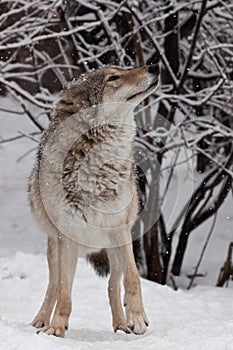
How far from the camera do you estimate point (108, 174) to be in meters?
5.11

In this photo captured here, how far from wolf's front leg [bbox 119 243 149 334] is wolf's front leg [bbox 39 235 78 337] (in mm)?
369

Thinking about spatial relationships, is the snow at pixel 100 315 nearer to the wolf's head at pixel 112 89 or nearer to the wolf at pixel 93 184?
the wolf at pixel 93 184

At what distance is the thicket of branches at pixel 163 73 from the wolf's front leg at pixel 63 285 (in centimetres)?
364

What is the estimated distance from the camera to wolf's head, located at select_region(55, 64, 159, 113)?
5.23 m

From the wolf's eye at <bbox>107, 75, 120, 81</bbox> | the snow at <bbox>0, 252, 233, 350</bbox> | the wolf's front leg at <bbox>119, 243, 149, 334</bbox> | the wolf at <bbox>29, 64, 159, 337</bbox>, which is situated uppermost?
the wolf's eye at <bbox>107, 75, 120, 81</bbox>

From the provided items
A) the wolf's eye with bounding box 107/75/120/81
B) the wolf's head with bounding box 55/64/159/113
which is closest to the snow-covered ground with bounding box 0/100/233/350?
the wolf's head with bounding box 55/64/159/113

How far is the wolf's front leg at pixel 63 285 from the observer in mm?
4715

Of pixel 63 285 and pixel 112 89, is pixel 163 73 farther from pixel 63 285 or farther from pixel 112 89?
pixel 63 285

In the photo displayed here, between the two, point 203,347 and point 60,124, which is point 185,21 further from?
point 203,347

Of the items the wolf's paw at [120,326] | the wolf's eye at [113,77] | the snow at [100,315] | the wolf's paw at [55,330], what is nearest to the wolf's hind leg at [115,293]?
the wolf's paw at [120,326]

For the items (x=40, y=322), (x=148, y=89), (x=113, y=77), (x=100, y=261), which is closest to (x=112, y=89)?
(x=113, y=77)

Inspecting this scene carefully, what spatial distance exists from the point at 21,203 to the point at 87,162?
7.29 metres

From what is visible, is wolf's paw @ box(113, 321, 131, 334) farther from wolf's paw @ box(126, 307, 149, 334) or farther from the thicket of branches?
the thicket of branches

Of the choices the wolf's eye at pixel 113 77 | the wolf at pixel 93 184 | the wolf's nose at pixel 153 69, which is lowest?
the wolf at pixel 93 184
